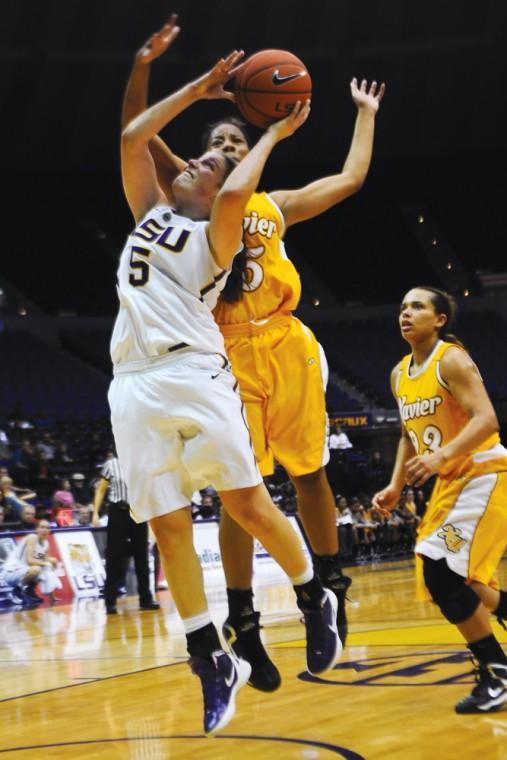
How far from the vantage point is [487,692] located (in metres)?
3.84

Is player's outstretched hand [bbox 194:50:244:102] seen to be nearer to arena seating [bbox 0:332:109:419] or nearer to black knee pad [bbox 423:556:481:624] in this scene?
black knee pad [bbox 423:556:481:624]

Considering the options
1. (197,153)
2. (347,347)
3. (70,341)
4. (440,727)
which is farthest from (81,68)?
(440,727)

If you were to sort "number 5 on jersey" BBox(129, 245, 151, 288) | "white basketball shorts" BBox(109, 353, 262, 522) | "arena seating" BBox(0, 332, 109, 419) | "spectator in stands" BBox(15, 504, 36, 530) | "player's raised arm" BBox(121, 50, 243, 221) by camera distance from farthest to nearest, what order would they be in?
"arena seating" BBox(0, 332, 109, 419) < "spectator in stands" BBox(15, 504, 36, 530) < "player's raised arm" BBox(121, 50, 243, 221) < "number 5 on jersey" BBox(129, 245, 151, 288) < "white basketball shorts" BBox(109, 353, 262, 522)

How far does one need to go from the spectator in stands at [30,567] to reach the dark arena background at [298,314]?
0.11 meters

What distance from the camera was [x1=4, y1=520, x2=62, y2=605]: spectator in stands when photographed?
11000mm

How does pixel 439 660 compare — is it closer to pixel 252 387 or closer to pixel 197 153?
pixel 252 387

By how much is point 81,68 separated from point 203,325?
19.6m

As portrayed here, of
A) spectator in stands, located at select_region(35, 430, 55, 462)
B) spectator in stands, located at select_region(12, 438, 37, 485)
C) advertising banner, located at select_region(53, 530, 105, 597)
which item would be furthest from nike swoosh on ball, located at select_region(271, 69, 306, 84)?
spectator in stands, located at select_region(35, 430, 55, 462)

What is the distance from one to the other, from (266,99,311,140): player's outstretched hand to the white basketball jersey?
20.3 inches

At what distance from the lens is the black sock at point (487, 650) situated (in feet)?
13.2

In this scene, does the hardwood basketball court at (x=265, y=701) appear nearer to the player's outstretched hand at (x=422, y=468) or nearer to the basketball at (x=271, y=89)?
the player's outstretched hand at (x=422, y=468)

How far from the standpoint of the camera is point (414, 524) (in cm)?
1892

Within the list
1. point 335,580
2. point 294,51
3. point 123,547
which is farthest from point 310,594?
point 294,51

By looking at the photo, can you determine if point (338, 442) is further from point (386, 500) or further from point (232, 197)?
point (232, 197)
